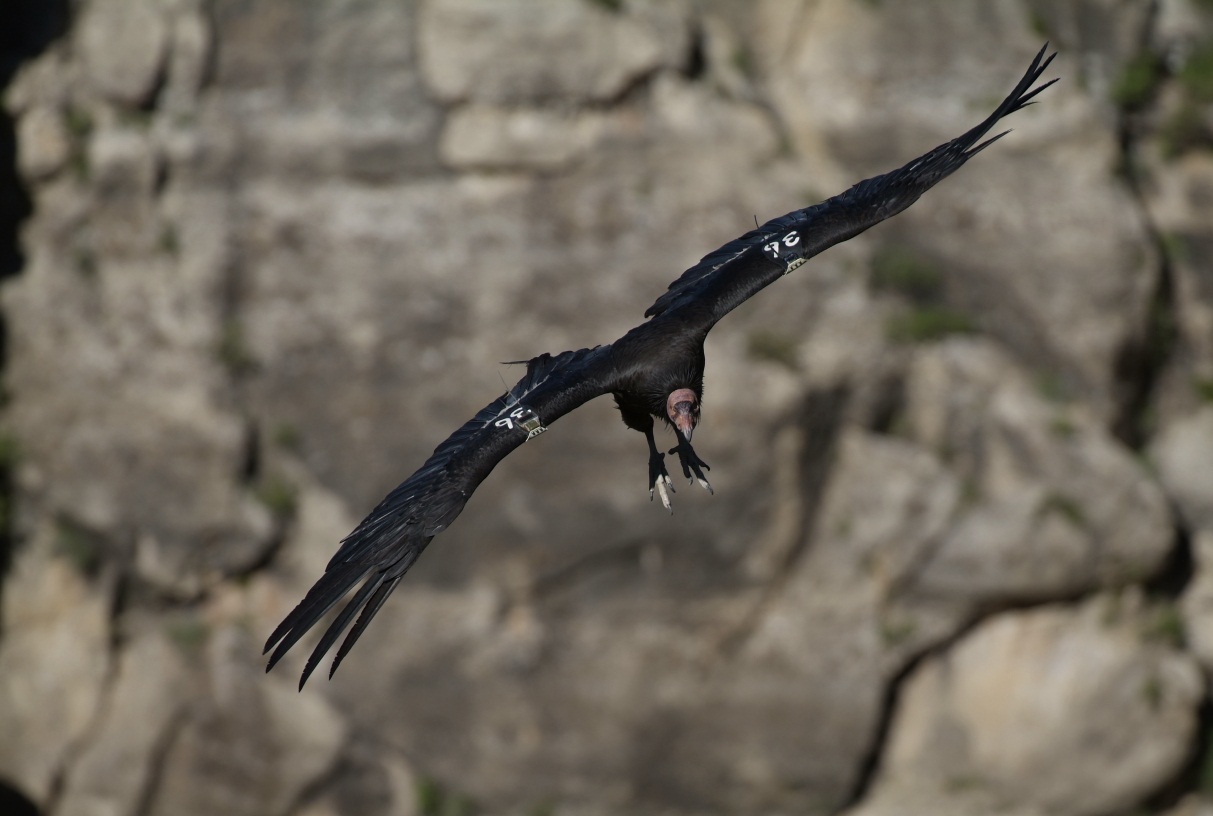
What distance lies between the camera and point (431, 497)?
22.6 ft

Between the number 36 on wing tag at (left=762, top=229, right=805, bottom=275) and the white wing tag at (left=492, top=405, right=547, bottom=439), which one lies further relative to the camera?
the number 36 on wing tag at (left=762, top=229, right=805, bottom=275)

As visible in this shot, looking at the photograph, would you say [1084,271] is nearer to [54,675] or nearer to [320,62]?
[320,62]

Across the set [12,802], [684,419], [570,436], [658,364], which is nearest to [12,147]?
[570,436]

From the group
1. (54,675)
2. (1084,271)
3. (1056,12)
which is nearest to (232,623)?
(54,675)

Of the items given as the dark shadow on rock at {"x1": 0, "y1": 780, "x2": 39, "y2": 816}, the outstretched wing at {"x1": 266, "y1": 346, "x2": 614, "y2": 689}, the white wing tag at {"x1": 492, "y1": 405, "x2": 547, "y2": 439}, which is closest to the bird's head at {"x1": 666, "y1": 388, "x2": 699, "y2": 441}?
the outstretched wing at {"x1": 266, "y1": 346, "x2": 614, "y2": 689}

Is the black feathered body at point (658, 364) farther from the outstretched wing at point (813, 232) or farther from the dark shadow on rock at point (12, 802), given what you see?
the dark shadow on rock at point (12, 802)

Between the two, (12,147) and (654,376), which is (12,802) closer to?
(12,147)

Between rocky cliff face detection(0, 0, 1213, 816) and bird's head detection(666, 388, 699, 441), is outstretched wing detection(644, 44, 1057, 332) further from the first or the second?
rocky cliff face detection(0, 0, 1213, 816)

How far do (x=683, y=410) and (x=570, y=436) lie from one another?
815 centimetres

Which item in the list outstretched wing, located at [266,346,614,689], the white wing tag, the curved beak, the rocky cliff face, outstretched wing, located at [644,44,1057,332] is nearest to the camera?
outstretched wing, located at [266,346,614,689]

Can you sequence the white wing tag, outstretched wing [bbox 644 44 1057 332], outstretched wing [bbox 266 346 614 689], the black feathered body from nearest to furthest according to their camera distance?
1. outstretched wing [bbox 266 346 614 689]
2. the white wing tag
3. the black feathered body
4. outstretched wing [bbox 644 44 1057 332]

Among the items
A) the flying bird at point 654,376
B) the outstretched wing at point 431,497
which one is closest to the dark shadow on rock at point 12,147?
the flying bird at point 654,376

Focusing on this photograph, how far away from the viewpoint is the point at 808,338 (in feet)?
52.3

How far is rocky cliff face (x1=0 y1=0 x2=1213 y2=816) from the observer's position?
622 inches
